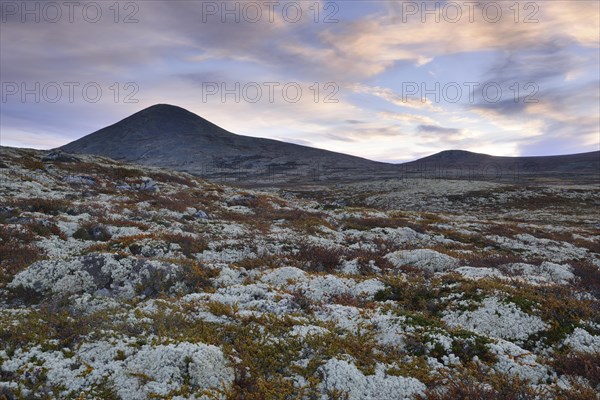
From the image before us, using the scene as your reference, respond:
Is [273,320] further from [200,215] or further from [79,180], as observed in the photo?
[79,180]

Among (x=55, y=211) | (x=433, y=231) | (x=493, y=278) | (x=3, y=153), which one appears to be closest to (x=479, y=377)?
(x=493, y=278)

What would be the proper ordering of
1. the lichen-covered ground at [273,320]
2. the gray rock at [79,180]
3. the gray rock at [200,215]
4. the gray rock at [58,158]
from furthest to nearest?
1. the gray rock at [58,158]
2. the gray rock at [79,180]
3. the gray rock at [200,215]
4. the lichen-covered ground at [273,320]

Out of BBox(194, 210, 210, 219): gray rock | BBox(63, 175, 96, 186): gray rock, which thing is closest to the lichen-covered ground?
BBox(194, 210, 210, 219): gray rock

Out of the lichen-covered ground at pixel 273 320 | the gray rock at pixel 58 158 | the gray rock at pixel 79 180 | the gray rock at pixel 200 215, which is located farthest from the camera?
the gray rock at pixel 58 158

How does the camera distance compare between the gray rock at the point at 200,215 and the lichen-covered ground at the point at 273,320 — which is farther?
the gray rock at the point at 200,215

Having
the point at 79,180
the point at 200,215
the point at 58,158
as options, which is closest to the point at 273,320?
the point at 200,215

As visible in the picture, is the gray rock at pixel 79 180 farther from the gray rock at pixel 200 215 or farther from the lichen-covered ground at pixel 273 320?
the lichen-covered ground at pixel 273 320

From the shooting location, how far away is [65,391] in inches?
232

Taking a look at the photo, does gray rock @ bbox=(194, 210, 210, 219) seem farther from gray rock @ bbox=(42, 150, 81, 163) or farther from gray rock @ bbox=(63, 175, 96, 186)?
gray rock @ bbox=(42, 150, 81, 163)

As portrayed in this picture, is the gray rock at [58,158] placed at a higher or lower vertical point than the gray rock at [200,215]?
higher

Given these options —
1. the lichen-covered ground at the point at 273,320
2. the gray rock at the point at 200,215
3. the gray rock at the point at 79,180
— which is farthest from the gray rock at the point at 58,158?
the lichen-covered ground at the point at 273,320

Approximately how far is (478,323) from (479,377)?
3.09m

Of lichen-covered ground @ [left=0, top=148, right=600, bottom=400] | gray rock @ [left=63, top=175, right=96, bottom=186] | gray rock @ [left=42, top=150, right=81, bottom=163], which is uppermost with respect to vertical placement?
gray rock @ [left=42, top=150, right=81, bottom=163]

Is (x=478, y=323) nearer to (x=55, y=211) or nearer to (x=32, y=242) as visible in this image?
(x=32, y=242)
